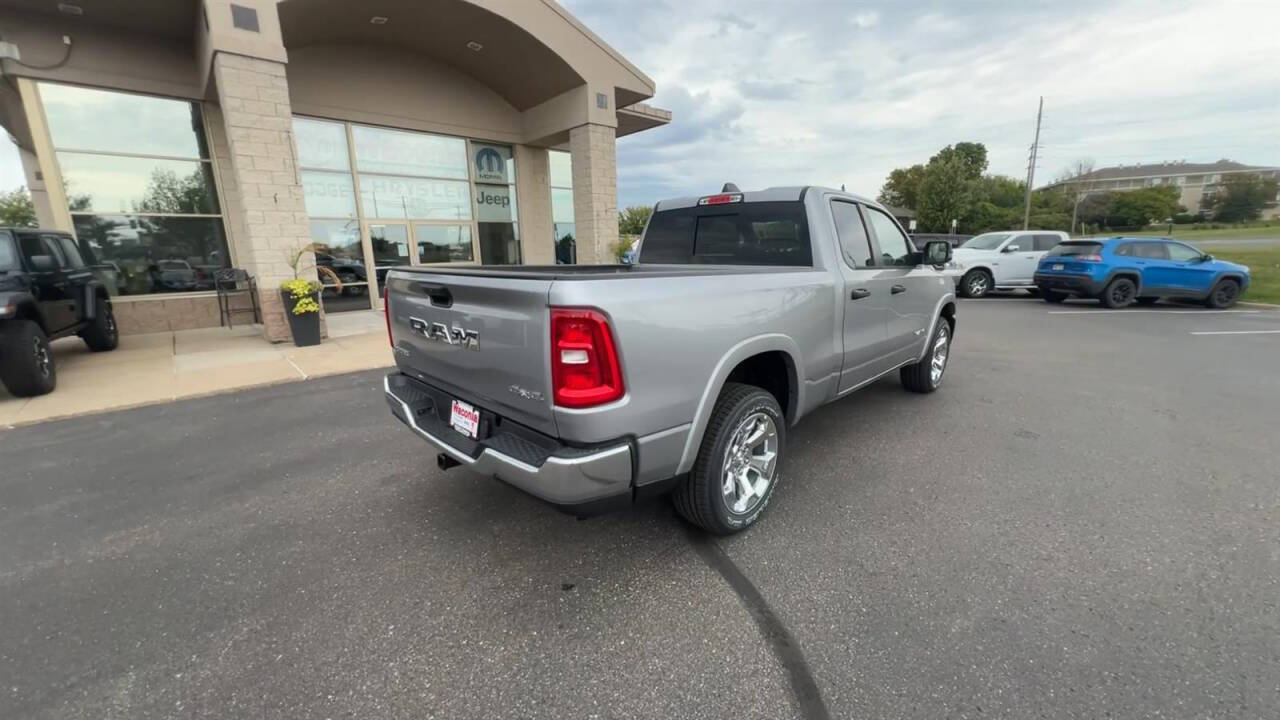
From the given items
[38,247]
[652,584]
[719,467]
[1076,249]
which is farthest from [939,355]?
[38,247]

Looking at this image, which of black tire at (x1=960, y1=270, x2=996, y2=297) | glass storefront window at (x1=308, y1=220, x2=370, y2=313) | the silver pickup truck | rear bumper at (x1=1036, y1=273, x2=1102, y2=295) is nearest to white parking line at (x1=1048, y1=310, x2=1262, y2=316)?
rear bumper at (x1=1036, y1=273, x2=1102, y2=295)

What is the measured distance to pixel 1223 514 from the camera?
9.96ft

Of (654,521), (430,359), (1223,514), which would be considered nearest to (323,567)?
(430,359)

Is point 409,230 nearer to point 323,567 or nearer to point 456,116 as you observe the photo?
point 456,116

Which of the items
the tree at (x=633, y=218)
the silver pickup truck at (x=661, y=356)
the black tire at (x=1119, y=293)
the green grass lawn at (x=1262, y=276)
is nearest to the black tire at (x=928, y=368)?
the silver pickup truck at (x=661, y=356)

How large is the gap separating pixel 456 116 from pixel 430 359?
36.9 feet

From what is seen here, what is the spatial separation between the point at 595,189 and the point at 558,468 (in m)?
10.4

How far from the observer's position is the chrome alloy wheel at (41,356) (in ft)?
17.8

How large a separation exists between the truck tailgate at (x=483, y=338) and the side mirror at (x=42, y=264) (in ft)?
19.7

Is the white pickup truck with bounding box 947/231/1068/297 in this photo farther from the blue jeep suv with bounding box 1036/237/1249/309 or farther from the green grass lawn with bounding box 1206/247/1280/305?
the green grass lawn with bounding box 1206/247/1280/305

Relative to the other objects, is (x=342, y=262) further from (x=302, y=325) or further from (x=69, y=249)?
(x=69, y=249)

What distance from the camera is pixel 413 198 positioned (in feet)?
39.8

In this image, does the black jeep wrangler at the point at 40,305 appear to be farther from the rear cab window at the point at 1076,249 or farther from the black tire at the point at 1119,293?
the black tire at the point at 1119,293

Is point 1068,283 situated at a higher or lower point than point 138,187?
lower
